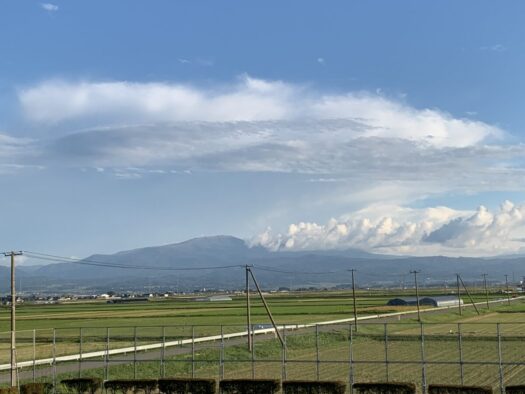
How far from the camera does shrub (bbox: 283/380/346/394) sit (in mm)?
25328

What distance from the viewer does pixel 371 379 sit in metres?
32.7

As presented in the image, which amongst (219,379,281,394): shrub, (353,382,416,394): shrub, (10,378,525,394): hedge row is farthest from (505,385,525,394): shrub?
(219,379,281,394): shrub

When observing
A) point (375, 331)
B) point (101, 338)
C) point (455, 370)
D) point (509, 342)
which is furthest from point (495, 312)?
point (455, 370)

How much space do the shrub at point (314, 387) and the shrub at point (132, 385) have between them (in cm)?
561

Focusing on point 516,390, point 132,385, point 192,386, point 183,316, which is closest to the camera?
point 516,390

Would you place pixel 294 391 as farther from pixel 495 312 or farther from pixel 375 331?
pixel 495 312

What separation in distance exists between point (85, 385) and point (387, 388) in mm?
12449

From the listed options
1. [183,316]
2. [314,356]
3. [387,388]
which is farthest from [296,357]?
[183,316]

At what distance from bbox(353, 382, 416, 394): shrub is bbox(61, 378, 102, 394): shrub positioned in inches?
422

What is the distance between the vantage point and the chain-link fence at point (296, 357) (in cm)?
3256

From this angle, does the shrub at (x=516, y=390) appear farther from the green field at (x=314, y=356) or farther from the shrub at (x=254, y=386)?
the shrub at (x=254, y=386)

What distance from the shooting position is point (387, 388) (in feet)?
81.0

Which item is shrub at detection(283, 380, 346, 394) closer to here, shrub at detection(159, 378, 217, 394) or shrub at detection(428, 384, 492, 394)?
shrub at detection(159, 378, 217, 394)

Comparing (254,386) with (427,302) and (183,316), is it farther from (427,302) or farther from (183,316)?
(427,302)
